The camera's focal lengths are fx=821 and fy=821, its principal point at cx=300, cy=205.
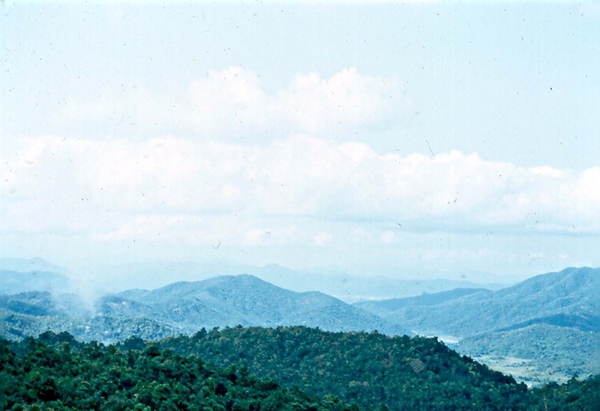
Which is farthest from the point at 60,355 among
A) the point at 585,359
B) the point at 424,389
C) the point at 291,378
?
the point at 585,359

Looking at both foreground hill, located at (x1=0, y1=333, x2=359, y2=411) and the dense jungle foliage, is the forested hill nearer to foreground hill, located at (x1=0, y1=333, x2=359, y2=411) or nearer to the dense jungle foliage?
the dense jungle foliage

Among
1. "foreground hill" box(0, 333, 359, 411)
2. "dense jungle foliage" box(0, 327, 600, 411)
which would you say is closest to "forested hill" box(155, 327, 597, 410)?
"dense jungle foliage" box(0, 327, 600, 411)

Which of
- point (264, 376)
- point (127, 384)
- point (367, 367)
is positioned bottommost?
point (127, 384)

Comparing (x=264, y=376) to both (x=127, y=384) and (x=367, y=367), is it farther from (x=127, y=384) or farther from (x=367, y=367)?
(x=127, y=384)

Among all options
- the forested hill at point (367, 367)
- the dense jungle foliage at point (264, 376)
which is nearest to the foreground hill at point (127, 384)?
A: the dense jungle foliage at point (264, 376)

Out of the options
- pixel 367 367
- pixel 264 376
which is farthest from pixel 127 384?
pixel 367 367

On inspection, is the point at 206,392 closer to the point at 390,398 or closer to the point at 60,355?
the point at 60,355

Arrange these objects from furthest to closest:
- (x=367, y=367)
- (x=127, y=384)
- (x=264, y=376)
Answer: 1. (x=367, y=367)
2. (x=264, y=376)
3. (x=127, y=384)
